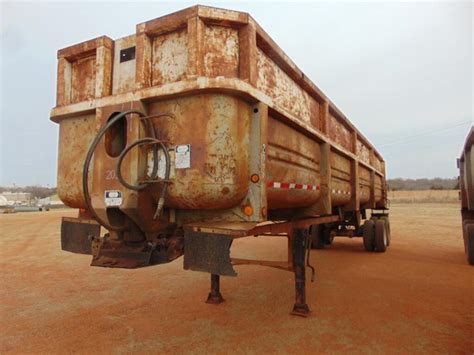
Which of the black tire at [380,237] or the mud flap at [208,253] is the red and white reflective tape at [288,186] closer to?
the mud flap at [208,253]

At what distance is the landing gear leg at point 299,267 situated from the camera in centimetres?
380

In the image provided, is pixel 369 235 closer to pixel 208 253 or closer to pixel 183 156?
pixel 208 253

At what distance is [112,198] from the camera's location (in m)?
2.77

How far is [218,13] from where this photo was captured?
103 inches

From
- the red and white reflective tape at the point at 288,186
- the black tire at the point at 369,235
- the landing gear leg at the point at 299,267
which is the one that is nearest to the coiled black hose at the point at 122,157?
the red and white reflective tape at the point at 288,186

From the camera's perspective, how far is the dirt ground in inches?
123

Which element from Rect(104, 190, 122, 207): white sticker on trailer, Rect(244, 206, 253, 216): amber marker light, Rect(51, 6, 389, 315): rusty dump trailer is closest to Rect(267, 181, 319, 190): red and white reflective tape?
Rect(51, 6, 389, 315): rusty dump trailer

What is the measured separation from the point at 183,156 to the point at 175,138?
19cm

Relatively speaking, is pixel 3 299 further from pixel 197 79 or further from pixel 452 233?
pixel 452 233

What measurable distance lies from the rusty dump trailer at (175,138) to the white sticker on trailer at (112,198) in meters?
0.01

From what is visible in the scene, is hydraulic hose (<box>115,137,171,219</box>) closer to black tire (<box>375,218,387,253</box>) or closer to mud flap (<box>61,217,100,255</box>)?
mud flap (<box>61,217,100,255</box>)

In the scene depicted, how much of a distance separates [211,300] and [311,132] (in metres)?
2.54

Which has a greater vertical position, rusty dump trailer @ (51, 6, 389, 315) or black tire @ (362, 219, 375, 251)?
rusty dump trailer @ (51, 6, 389, 315)

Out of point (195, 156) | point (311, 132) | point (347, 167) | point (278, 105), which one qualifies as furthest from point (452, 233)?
point (195, 156)
